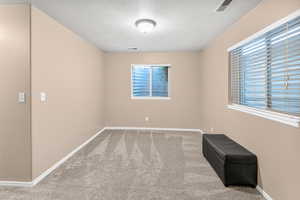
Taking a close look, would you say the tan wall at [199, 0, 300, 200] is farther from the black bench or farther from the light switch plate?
the light switch plate

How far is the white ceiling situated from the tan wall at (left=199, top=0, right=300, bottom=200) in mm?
224

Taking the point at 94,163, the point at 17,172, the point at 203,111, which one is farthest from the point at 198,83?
the point at 17,172

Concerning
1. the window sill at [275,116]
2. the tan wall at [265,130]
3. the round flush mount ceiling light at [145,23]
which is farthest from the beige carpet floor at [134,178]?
the round flush mount ceiling light at [145,23]

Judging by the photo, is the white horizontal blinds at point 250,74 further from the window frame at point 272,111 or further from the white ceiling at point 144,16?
the white ceiling at point 144,16

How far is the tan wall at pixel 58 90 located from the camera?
2.34 m

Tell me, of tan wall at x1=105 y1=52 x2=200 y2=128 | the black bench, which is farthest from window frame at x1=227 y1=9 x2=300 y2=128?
tan wall at x1=105 y1=52 x2=200 y2=128

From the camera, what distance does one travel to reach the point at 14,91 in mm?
2230

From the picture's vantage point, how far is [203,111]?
4906 millimetres

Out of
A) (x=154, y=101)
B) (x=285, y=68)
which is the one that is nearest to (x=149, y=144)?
(x=154, y=101)

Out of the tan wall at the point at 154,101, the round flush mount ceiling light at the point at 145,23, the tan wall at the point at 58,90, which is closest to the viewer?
the tan wall at the point at 58,90

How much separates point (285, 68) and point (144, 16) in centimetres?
192

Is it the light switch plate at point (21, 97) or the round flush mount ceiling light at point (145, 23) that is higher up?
the round flush mount ceiling light at point (145, 23)

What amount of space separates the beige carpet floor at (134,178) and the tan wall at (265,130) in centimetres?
41

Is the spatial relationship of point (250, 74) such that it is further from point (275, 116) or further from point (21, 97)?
point (21, 97)
